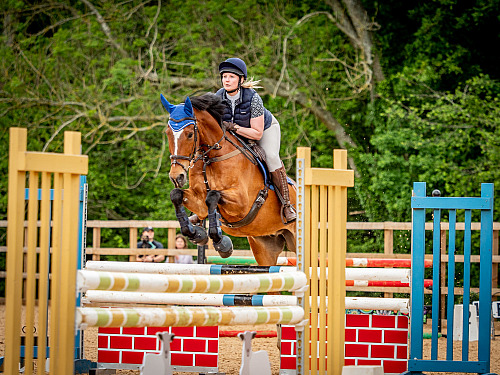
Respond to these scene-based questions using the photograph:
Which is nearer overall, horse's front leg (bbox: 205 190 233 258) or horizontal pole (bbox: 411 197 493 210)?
horizontal pole (bbox: 411 197 493 210)

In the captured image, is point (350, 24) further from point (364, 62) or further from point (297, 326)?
point (297, 326)

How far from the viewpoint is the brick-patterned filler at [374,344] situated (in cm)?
431

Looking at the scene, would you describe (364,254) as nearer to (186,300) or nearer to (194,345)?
(194,345)

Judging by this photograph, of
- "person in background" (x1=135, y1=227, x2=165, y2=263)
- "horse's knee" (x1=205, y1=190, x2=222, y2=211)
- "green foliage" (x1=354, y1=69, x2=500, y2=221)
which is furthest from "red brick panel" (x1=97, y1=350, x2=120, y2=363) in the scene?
"green foliage" (x1=354, y1=69, x2=500, y2=221)

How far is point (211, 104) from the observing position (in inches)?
204

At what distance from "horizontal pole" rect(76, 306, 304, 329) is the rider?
2.17 m

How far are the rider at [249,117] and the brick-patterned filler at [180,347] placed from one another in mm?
1318

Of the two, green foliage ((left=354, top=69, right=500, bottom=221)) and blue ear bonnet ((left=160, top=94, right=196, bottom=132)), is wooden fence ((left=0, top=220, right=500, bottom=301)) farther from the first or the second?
blue ear bonnet ((left=160, top=94, right=196, bottom=132))

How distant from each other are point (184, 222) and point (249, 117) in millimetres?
1022

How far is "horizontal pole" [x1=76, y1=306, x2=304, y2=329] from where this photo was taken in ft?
9.48

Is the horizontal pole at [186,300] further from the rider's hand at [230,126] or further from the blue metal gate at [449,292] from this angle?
the rider's hand at [230,126]

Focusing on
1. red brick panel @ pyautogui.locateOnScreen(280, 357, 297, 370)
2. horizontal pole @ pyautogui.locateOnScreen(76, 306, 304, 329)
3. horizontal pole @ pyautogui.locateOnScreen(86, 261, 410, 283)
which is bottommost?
red brick panel @ pyautogui.locateOnScreen(280, 357, 297, 370)

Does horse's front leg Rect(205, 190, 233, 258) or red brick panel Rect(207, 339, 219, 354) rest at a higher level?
horse's front leg Rect(205, 190, 233, 258)

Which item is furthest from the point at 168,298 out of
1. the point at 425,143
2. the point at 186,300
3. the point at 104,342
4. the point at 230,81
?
the point at 425,143
